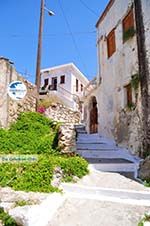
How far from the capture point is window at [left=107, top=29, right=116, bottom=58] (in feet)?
39.7

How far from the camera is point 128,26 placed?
413 inches

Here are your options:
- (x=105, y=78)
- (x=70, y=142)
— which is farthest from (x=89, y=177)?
(x=105, y=78)

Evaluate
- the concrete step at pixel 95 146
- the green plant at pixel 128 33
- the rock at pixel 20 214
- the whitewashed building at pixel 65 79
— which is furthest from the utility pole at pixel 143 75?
the whitewashed building at pixel 65 79

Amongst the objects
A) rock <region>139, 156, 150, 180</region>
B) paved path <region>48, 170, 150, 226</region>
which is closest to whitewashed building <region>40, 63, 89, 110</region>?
rock <region>139, 156, 150, 180</region>

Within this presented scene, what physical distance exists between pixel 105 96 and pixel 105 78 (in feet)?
3.32

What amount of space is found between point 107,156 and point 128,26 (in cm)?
584

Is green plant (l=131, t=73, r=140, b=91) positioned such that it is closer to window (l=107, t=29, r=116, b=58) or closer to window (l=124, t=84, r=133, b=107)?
window (l=124, t=84, r=133, b=107)

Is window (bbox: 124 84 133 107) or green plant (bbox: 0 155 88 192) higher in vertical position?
window (bbox: 124 84 133 107)

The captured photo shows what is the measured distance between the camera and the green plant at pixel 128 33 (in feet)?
32.7

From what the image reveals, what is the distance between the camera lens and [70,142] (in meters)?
8.46

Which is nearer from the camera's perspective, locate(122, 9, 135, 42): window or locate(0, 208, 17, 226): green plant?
locate(0, 208, 17, 226): green plant

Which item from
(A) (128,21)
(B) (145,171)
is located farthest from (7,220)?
(A) (128,21)

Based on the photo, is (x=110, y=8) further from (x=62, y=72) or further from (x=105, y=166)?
(x=62, y=72)

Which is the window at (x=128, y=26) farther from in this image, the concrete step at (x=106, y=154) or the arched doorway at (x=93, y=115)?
Result: the arched doorway at (x=93, y=115)
